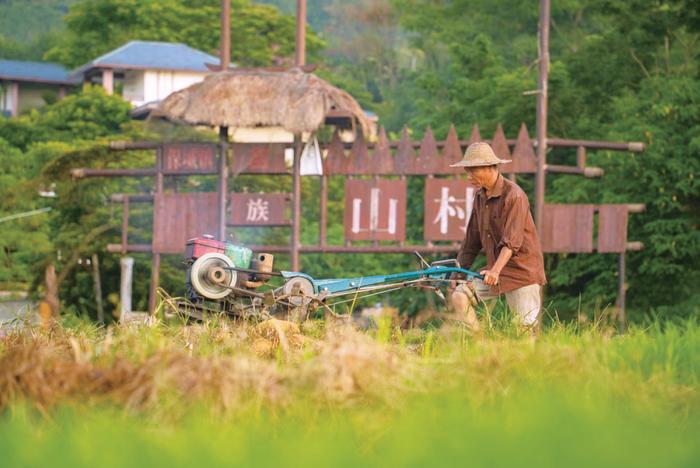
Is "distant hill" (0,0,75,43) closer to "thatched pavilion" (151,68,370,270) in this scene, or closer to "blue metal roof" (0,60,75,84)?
"blue metal roof" (0,60,75,84)

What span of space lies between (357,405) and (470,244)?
368 cm

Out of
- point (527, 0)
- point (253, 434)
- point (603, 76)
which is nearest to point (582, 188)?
point (603, 76)

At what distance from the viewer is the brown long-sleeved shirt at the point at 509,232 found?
8.46 metres

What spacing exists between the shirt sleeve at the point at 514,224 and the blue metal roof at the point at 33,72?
4362 cm

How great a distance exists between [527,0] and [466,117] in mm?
12261

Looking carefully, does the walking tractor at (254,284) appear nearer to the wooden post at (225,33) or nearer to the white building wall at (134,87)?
the wooden post at (225,33)

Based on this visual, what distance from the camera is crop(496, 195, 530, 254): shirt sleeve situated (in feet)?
27.6

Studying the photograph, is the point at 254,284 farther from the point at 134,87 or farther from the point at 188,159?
the point at 134,87

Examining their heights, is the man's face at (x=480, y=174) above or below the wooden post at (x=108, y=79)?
below

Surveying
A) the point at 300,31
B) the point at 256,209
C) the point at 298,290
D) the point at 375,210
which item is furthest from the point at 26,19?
the point at 298,290

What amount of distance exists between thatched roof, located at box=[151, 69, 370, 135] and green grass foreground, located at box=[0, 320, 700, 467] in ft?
28.3

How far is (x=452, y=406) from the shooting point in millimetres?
5297

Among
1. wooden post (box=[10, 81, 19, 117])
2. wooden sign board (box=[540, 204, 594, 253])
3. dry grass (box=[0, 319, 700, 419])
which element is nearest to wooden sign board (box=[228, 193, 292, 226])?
wooden sign board (box=[540, 204, 594, 253])

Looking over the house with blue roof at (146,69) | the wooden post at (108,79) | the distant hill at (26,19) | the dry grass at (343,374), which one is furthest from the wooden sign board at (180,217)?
the distant hill at (26,19)
